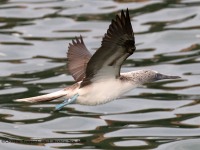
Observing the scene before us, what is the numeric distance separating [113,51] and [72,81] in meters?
4.61

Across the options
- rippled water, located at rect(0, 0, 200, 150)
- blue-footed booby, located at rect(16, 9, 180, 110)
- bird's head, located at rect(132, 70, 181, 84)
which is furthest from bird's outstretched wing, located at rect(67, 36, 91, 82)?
rippled water, located at rect(0, 0, 200, 150)

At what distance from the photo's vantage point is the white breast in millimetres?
9703

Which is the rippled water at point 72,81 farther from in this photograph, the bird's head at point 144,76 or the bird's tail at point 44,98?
the bird's tail at point 44,98

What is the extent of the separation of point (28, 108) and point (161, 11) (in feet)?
16.0

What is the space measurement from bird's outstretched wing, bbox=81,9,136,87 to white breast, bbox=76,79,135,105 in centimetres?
7

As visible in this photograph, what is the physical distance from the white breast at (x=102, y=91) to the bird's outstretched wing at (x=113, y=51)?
2.9 inches

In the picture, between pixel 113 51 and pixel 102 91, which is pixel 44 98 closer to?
pixel 102 91

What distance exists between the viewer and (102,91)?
32.0ft

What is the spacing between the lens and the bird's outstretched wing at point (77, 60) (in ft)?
35.1

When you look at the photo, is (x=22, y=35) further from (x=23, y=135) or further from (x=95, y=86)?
(x=95, y=86)

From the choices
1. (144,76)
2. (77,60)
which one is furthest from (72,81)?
(144,76)

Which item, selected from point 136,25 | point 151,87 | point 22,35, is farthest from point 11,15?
point 151,87

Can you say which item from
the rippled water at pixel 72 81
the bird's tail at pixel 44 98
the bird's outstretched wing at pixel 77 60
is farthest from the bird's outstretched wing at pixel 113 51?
the rippled water at pixel 72 81

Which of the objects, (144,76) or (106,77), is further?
(144,76)
